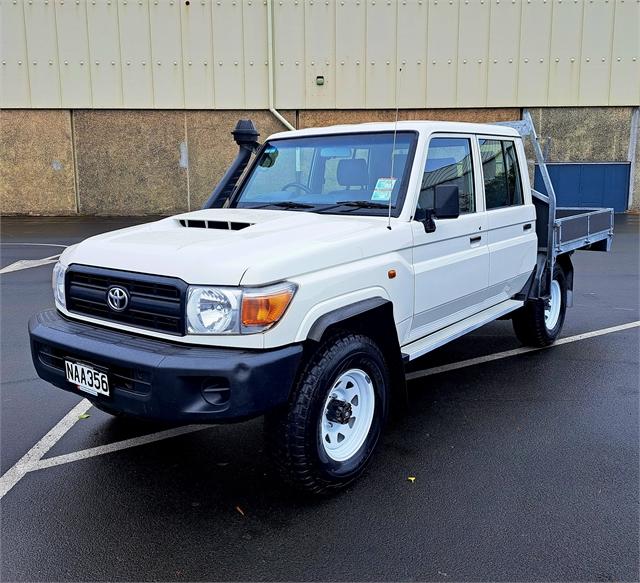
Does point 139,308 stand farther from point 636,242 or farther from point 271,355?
point 636,242

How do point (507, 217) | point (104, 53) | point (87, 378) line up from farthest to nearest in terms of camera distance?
1. point (104, 53)
2. point (507, 217)
3. point (87, 378)

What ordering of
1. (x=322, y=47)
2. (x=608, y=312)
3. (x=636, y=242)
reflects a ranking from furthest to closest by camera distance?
(x=322, y=47)
(x=636, y=242)
(x=608, y=312)

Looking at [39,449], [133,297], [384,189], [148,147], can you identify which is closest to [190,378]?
[133,297]

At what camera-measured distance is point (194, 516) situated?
3396 millimetres

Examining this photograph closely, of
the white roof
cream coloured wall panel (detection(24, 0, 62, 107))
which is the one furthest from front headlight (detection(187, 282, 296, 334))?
cream coloured wall panel (detection(24, 0, 62, 107))

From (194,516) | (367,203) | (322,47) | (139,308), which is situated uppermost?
(322,47)

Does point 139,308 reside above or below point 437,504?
above

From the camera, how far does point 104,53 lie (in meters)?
18.7

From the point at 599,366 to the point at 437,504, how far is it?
3038 mm

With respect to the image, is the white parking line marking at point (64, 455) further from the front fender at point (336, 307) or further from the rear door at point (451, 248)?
the rear door at point (451, 248)

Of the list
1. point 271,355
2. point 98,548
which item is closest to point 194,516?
point 98,548

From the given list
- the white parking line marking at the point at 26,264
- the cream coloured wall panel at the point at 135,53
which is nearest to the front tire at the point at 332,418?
the white parking line marking at the point at 26,264

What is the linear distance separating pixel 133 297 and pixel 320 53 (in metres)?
16.7

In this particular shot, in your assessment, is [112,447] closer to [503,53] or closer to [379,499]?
[379,499]
